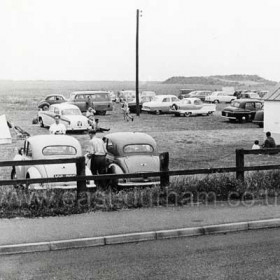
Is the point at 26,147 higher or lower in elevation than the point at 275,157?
higher

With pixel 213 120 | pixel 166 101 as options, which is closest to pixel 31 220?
pixel 213 120

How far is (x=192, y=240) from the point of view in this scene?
353 inches

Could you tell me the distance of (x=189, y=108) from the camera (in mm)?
43219

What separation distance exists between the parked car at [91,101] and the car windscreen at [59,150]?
27.3m

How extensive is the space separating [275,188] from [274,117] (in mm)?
12479

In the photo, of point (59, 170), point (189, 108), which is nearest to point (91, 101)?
point (189, 108)

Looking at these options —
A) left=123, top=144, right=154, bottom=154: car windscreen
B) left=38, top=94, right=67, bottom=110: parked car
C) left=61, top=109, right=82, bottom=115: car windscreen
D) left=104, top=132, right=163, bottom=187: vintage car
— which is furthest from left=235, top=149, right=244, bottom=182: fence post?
left=38, top=94, right=67, bottom=110: parked car

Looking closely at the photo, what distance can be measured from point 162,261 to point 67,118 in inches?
934

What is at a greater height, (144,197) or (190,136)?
(144,197)

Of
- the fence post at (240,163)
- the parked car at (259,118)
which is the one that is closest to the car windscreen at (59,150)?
the fence post at (240,163)

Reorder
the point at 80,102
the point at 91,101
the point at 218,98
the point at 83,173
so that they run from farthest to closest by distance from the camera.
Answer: the point at 218,98 < the point at 91,101 < the point at 80,102 < the point at 83,173

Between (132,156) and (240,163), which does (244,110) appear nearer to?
(132,156)

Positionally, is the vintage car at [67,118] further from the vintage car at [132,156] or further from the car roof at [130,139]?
the car roof at [130,139]

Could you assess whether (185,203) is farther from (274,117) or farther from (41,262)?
(274,117)
